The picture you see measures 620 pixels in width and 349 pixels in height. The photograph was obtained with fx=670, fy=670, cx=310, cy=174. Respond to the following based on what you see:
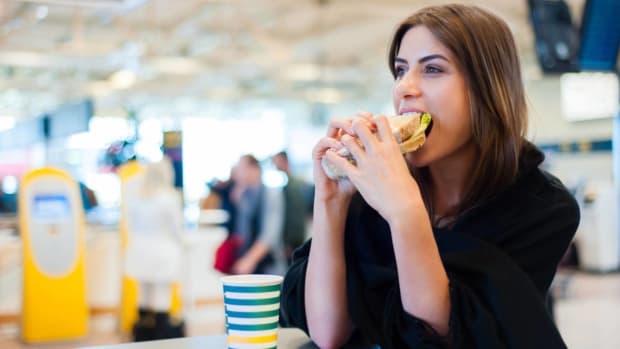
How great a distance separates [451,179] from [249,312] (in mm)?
586

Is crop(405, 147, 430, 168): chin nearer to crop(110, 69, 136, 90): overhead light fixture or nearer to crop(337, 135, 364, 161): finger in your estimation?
crop(337, 135, 364, 161): finger

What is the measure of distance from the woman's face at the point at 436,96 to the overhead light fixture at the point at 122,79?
14853 mm

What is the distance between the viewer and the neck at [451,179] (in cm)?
132

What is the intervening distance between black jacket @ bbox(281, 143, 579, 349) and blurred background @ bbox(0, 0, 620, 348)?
454mm

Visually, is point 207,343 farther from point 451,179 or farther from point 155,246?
point 155,246

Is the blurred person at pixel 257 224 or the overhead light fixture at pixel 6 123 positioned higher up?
the overhead light fixture at pixel 6 123

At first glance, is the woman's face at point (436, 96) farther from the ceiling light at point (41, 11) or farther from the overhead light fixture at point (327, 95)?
the overhead light fixture at point (327, 95)

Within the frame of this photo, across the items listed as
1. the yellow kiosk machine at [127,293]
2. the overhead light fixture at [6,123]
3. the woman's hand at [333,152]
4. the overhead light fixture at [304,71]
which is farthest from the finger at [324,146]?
the overhead light fixture at [304,71]

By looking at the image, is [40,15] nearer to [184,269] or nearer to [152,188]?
[184,269]

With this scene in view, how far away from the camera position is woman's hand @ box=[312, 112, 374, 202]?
1156 millimetres

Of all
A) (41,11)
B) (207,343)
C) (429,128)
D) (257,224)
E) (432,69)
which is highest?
(41,11)

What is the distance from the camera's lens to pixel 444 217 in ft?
4.39

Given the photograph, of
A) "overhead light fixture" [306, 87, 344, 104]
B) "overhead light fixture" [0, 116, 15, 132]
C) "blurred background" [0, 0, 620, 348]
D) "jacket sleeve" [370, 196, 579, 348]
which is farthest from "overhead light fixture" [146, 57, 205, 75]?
"jacket sleeve" [370, 196, 579, 348]

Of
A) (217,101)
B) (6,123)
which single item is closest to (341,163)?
(6,123)
